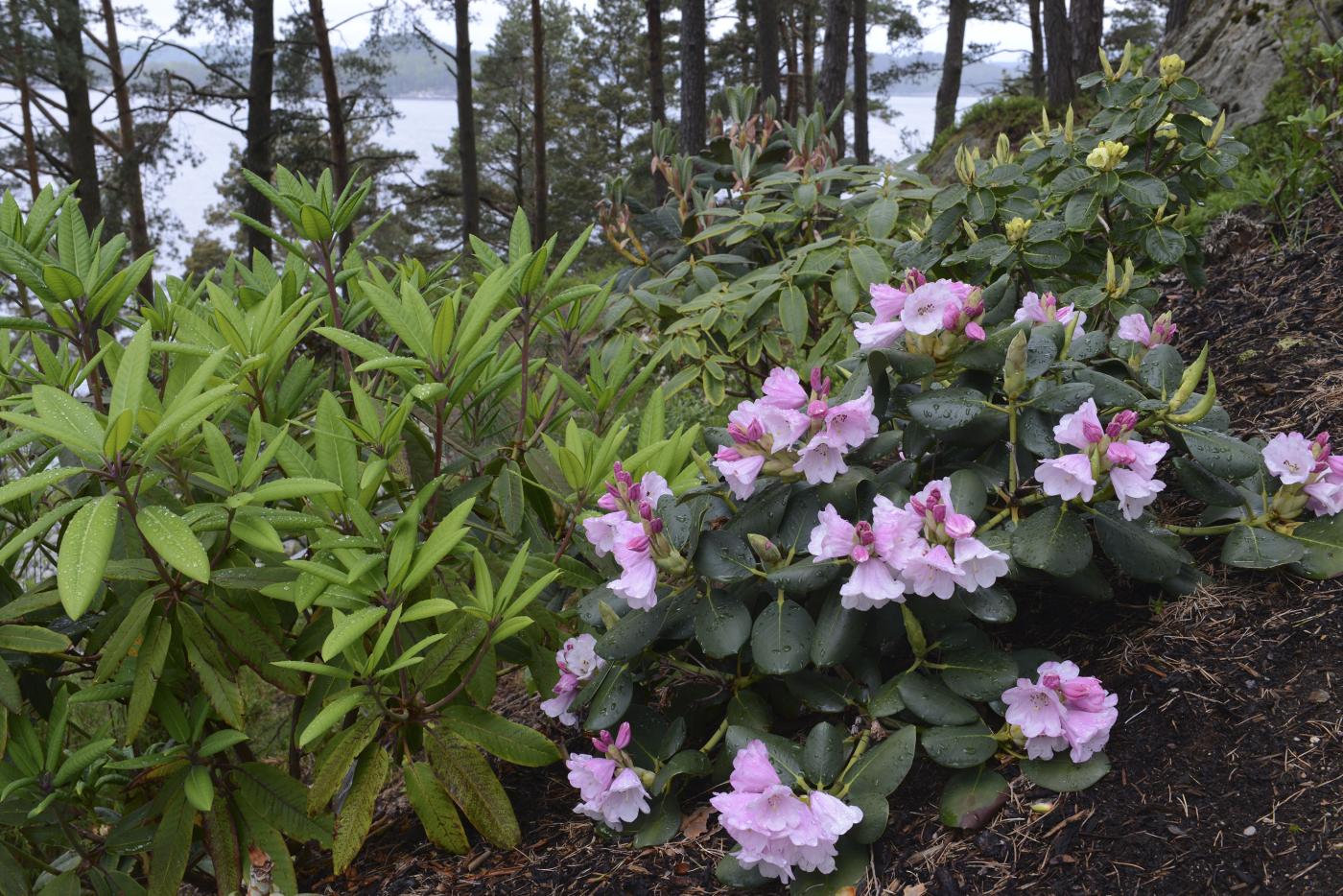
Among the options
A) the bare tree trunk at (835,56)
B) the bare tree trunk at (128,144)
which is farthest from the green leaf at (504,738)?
the bare tree trunk at (128,144)

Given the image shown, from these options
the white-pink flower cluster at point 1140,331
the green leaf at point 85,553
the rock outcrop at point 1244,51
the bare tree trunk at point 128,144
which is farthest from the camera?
the bare tree trunk at point 128,144

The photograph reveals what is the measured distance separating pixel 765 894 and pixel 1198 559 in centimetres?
110

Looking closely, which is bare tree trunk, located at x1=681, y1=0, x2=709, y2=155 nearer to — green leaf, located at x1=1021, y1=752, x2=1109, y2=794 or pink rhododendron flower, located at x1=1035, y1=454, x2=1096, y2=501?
pink rhododendron flower, located at x1=1035, y1=454, x2=1096, y2=501

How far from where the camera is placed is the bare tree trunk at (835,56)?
26.1 feet

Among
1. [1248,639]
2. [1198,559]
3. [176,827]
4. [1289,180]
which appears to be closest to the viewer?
[1248,639]

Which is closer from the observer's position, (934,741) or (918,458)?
(934,741)

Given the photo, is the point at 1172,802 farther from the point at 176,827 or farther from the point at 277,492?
the point at 176,827

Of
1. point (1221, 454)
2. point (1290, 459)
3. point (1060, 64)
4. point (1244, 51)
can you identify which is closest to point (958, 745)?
point (1221, 454)

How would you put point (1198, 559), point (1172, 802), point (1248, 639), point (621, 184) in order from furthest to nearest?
1. point (621, 184)
2. point (1198, 559)
3. point (1248, 639)
4. point (1172, 802)

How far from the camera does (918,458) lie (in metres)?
1.75

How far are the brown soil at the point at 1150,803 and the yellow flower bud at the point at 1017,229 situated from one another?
27.0 inches

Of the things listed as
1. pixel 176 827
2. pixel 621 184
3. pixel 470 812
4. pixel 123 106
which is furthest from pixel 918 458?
pixel 123 106

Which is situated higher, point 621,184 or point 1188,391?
point 621,184

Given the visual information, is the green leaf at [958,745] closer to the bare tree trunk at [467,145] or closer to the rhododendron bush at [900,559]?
the rhododendron bush at [900,559]
